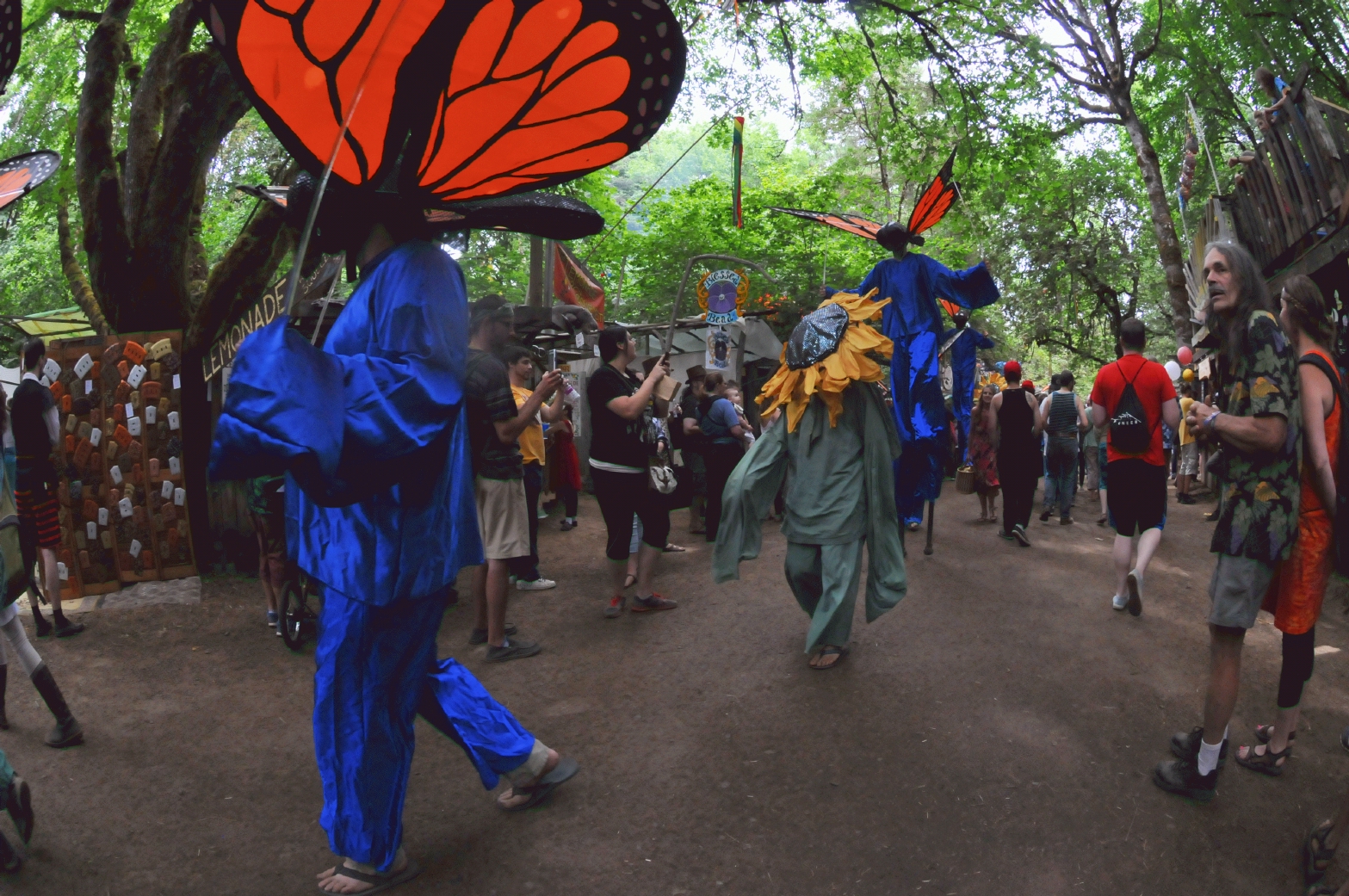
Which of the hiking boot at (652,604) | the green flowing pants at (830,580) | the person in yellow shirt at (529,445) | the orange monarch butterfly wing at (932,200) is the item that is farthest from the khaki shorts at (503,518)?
the orange monarch butterfly wing at (932,200)

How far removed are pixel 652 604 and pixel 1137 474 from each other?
130 inches

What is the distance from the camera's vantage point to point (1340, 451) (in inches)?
124

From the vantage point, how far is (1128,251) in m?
22.8

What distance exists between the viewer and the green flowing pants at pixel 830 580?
15.2ft

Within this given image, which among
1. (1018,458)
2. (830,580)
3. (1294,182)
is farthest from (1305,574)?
(1018,458)

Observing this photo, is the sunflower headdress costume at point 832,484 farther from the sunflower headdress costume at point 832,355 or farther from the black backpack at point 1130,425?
the black backpack at point 1130,425

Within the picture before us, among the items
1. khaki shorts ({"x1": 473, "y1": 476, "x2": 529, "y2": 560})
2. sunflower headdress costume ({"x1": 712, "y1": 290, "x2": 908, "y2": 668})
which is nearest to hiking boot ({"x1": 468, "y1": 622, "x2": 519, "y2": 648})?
khaki shorts ({"x1": 473, "y1": 476, "x2": 529, "y2": 560})

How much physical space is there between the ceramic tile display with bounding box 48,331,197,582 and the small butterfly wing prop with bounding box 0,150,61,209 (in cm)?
323

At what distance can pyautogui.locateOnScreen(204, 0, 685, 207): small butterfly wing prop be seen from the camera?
203 cm

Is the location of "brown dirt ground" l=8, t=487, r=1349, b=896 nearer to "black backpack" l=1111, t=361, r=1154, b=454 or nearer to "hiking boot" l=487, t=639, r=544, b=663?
"hiking boot" l=487, t=639, r=544, b=663

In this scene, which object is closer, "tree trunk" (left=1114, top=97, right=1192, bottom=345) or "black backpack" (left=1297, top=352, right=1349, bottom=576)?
"black backpack" (left=1297, top=352, right=1349, bottom=576)

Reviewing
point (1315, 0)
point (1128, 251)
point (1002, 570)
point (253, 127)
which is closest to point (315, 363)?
point (1002, 570)

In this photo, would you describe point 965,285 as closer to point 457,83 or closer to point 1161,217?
point 457,83

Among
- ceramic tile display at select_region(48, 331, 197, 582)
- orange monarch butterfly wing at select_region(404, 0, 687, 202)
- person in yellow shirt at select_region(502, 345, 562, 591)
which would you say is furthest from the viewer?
ceramic tile display at select_region(48, 331, 197, 582)
